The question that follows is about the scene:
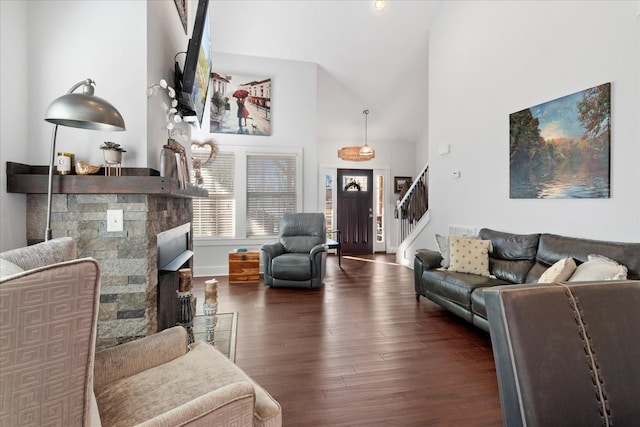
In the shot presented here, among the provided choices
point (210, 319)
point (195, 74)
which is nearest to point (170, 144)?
point (195, 74)

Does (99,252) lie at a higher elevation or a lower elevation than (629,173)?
lower

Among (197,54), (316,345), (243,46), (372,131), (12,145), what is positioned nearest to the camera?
(12,145)

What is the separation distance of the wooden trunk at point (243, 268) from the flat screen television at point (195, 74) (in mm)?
Result: 2649

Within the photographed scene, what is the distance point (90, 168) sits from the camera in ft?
5.94

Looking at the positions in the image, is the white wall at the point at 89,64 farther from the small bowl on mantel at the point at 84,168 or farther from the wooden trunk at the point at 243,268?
the wooden trunk at the point at 243,268

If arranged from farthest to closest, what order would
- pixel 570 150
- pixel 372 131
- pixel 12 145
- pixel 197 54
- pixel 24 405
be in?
pixel 372 131 < pixel 570 150 < pixel 197 54 < pixel 12 145 < pixel 24 405

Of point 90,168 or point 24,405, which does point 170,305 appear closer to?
point 90,168

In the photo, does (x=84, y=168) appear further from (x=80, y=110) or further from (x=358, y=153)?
(x=358, y=153)

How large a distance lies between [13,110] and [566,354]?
8.49 ft

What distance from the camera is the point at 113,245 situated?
1.83m

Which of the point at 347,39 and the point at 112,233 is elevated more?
the point at 347,39

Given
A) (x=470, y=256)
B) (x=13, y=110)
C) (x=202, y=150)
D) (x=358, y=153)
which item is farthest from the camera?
(x=358, y=153)

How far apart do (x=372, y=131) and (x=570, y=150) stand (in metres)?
5.11

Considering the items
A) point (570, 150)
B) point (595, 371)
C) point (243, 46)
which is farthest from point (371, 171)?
point (595, 371)
